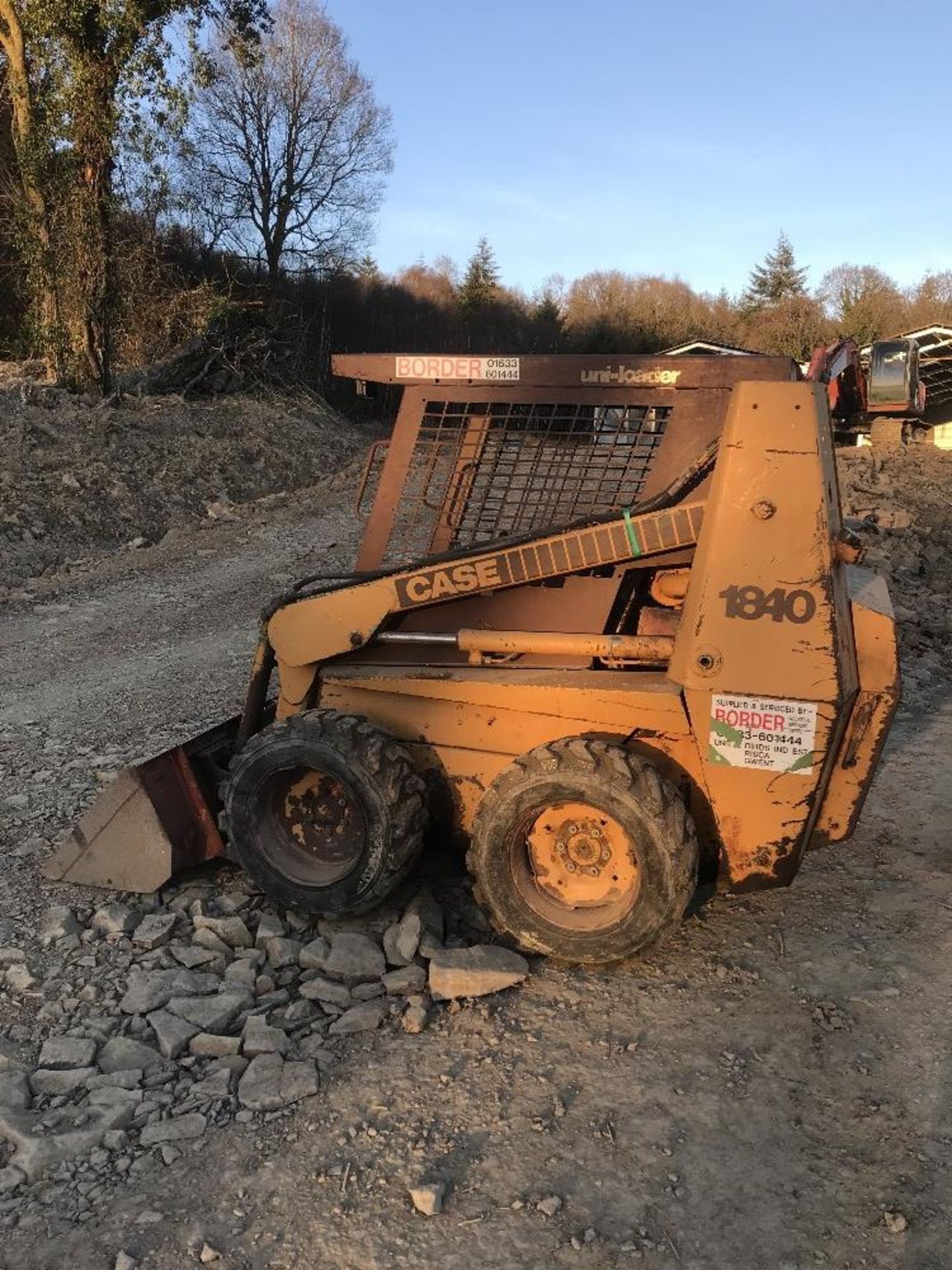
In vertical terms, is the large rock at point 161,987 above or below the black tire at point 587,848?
below

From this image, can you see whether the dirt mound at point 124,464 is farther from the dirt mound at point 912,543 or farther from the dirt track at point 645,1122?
the dirt mound at point 912,543

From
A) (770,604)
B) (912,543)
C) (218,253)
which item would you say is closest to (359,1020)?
(770,604)

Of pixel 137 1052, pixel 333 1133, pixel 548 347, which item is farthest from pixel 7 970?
pixel 548 347

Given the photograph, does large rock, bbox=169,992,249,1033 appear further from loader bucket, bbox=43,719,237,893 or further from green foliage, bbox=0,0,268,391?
green foliage, bbox=0,0,268,391

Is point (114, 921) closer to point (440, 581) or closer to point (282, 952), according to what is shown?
point (282, 952)

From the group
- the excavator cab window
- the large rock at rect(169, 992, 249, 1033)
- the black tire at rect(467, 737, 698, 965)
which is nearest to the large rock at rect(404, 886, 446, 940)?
the black tire at rect(467, 737, 698, 965)

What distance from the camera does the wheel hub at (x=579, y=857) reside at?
11.7 feet

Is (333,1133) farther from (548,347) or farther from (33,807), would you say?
(548,347)

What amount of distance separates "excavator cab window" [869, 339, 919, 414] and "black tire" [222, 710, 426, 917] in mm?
2524

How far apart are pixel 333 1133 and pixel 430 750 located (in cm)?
149

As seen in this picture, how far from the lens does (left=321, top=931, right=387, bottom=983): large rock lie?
360cm

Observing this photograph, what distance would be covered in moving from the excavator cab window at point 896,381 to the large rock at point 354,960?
3082 mm

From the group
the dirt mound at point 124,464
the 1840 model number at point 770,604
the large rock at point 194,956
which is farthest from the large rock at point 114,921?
the dirt mound at point 124,464

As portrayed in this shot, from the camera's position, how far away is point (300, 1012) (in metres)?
3.40
